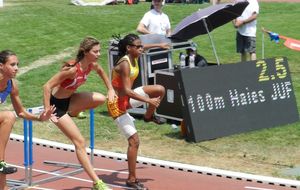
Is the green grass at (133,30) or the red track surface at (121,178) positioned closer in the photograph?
the red track surface at (121,178)

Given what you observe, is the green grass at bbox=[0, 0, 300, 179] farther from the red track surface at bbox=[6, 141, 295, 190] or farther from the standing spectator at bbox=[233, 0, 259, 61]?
the standing spectator at bbox=[233, 0, 259, 61]

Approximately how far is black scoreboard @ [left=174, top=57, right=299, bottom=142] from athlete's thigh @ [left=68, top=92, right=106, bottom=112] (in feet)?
8.78

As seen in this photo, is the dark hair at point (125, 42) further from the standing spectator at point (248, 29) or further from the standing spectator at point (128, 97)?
the standing spectator at point (248, 29)

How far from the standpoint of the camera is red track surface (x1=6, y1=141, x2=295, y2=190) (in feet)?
31.2

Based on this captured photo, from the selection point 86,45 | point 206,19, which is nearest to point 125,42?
point 86,45

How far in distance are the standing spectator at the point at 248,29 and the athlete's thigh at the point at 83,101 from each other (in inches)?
273

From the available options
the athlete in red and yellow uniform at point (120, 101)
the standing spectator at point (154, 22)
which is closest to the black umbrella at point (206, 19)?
the standing spectator at point (154, 22)

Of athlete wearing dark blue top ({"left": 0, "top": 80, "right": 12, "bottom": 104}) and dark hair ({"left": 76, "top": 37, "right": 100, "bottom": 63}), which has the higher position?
dark hair ({"left": 76, "top": 37, "right": 100, "bottom": 63})

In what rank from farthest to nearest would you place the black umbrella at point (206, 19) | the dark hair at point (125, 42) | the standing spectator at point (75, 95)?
the black umbrella at point (206, 19) → the dark hair at point (125, 42) → the standing spectator at point (75, 95)

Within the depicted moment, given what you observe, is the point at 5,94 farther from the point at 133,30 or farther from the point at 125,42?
the point at 133,30

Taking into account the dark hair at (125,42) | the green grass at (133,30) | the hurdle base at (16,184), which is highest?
the dark hair at (125,42)

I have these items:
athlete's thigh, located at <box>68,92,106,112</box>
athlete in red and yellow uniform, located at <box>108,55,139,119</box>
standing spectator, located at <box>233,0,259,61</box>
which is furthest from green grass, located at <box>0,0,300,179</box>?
athlete's thigh, located at <box>68,92,106,112</box>

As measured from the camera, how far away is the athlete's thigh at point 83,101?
30.0 ft

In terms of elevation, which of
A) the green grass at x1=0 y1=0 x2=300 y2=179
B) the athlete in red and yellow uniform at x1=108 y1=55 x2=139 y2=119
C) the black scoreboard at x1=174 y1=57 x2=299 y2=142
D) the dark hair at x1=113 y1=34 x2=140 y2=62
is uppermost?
the dark hair at x1=113 y1=34 x2=140 y2=62
